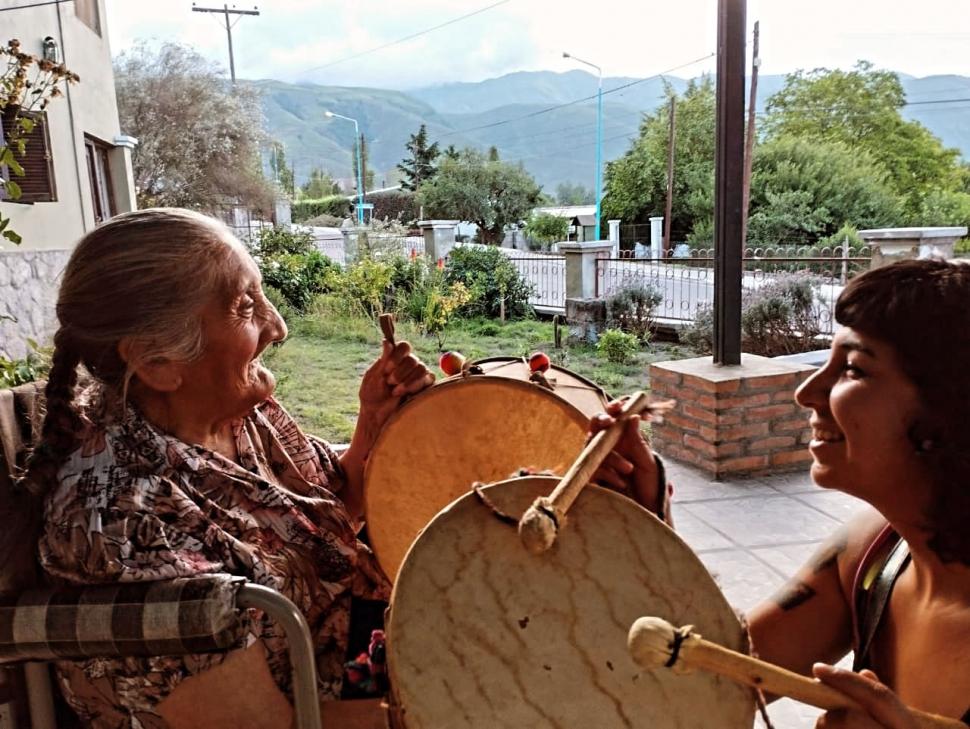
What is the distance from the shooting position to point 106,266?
3.56 ft

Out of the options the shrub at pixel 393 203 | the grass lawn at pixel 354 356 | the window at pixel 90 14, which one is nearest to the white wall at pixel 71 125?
the window at pixel 90 14

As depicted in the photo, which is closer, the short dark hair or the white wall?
the short dark hair

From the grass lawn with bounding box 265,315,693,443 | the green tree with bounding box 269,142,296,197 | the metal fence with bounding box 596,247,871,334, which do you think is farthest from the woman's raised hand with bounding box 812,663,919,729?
the green tree with bounding box 269,142,296,197

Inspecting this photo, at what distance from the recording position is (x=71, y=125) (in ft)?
24.4

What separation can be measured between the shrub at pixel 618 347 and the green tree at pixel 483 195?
52.5 feet

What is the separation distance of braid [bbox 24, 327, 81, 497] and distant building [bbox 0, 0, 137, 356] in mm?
3187

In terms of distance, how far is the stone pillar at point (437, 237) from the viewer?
947 cm

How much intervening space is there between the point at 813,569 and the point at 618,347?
5560 mm

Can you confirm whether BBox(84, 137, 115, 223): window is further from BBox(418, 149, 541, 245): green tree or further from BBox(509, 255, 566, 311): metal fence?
BBox(418, 149, 541, 245): green tree

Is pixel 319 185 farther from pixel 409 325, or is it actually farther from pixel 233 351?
pixel 233 351

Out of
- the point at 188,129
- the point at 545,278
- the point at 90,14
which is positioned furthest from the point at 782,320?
the point at 188,129

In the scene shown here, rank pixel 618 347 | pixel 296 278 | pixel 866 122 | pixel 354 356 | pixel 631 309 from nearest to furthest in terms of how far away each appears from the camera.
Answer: pixel 618 347 → pixel 354 356 → pixel 631 309 → pixel 296 278 → pixel 866 122

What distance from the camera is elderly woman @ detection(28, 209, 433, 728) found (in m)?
1.02

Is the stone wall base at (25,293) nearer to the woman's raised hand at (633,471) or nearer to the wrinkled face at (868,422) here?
the woman's raised hand at (633,471)
